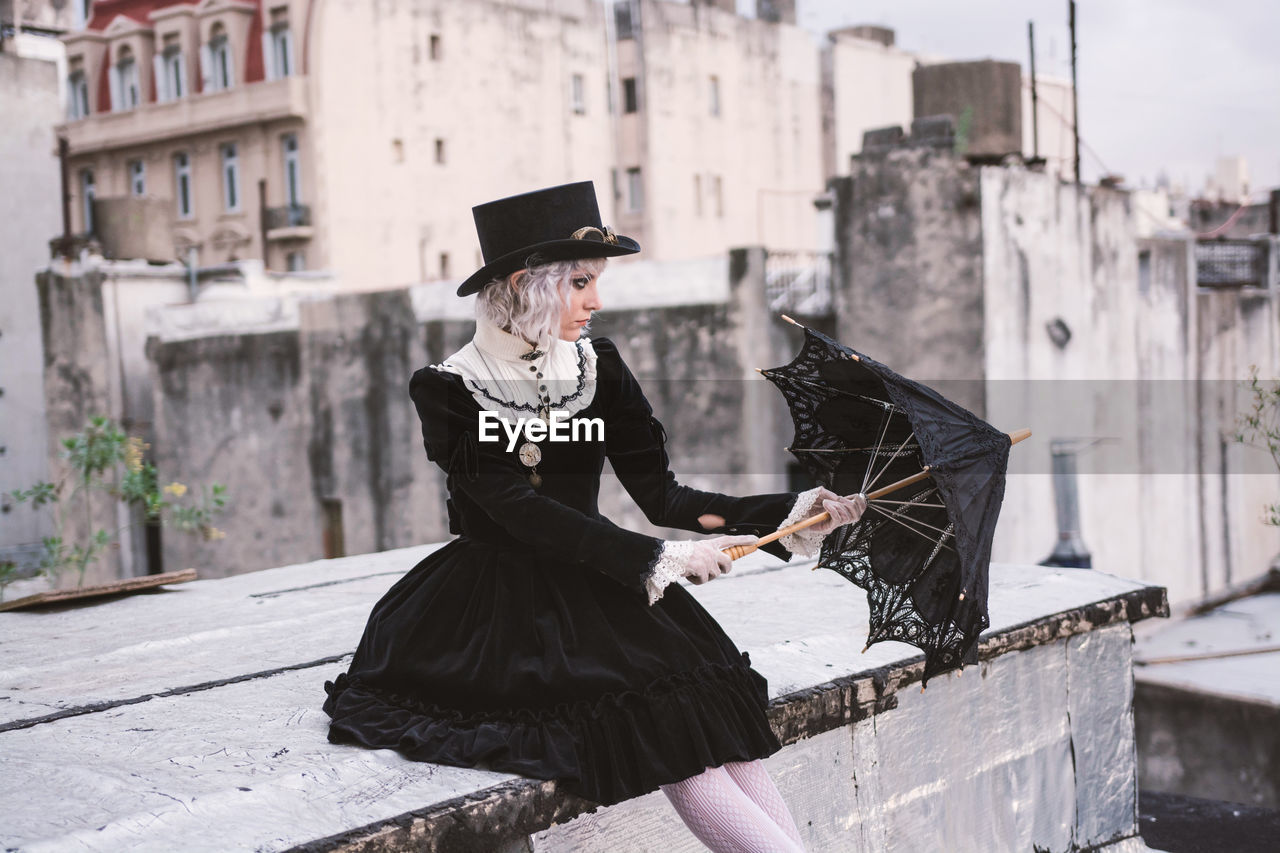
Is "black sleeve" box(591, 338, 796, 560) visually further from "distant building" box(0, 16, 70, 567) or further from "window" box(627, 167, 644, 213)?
"window" box(627, 167, 644, 213)

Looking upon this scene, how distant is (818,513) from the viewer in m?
2.88

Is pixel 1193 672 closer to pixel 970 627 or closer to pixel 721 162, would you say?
pixel 970 627

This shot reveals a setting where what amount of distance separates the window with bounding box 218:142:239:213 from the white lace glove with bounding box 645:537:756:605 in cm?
2375

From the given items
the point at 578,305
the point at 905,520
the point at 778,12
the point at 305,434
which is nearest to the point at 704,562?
the point at 905,520

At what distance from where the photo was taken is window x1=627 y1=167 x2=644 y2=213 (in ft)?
91.0

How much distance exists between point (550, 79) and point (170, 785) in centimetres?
2486

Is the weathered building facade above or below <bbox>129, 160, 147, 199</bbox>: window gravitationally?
below

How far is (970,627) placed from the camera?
9.02ft

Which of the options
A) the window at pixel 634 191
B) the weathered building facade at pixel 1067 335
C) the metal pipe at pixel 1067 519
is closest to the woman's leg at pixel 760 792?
the metal pipe at pixel 1067 519

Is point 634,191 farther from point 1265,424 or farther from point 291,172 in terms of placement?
point 1265,424

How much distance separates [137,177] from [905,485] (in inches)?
1023

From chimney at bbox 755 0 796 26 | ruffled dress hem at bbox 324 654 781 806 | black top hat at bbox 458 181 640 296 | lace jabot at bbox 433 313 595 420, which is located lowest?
ruffled dress hem at bbox 324 654 781 806

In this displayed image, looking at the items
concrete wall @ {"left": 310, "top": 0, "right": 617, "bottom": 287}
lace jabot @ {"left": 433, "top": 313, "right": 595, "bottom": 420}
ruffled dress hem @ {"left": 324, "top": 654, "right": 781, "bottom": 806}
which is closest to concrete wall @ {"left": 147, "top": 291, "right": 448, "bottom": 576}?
concrete wall @ {"left": 310, "top": 0, "right": 617, "bottom": 287}
